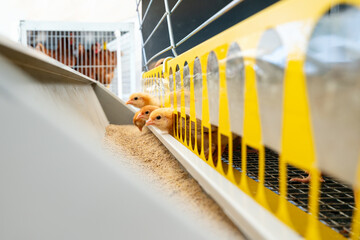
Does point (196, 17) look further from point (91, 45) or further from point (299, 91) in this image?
point (91, 45)

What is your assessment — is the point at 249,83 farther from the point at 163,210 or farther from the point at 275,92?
the point at 163,210

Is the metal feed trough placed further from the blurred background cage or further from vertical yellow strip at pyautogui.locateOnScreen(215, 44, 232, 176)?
the blurred background cage

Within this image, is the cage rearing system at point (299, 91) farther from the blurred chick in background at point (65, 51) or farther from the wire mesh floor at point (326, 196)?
the blurred chick in background at point (65, 51)

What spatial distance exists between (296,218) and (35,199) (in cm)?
42

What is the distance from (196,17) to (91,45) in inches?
88.5

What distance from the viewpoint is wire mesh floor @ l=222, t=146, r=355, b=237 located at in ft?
1.94

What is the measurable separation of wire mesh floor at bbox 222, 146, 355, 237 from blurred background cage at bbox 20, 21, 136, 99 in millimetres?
2362

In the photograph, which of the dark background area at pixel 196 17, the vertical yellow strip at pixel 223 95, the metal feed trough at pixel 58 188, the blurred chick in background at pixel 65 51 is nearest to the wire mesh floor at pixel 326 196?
the vertical yellow strip at pixel 223 95

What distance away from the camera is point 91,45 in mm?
3330

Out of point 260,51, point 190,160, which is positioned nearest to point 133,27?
point 190,160

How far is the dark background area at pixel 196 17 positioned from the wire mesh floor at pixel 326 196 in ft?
1.82

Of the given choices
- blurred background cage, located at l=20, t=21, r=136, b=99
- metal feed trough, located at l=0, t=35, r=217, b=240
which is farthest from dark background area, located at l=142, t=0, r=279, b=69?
blurred background cage, located at l=20, t=21, r=136, b=99

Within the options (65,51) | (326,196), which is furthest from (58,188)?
(65,51)

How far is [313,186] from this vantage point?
0.30 m
